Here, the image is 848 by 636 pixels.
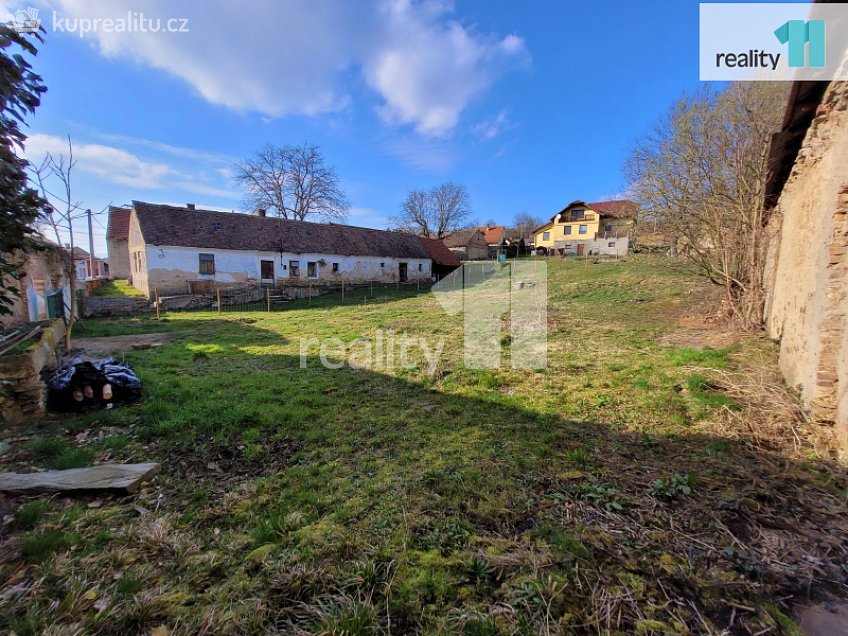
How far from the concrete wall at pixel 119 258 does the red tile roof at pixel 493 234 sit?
42.2 meters

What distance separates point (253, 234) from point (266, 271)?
101 inches

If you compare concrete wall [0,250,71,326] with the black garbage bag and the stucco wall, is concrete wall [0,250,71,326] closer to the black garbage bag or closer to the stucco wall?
the black garbage bag

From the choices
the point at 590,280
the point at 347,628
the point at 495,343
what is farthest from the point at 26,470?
the point at 590,280

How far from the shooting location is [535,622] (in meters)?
1.72

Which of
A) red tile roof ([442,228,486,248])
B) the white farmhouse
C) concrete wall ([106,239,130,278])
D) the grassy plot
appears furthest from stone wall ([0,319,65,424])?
red tile roof ([442,228,486,248])

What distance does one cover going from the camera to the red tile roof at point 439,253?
110ft

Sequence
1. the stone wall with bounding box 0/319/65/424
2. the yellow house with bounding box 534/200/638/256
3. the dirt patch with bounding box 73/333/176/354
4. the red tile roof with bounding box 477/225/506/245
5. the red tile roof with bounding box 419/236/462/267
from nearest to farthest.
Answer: the stone wall with bounding box 0/319/65/424 → the dirt patch with bounding box 73/333/176/354 → the red tile roof with bounding box 419/236/462/267 → the yellow house with bounding box 534/200/638/256 → the red tile roof with bounding box 477/225/506/245

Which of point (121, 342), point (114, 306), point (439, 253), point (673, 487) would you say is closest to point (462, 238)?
point (439, 253)

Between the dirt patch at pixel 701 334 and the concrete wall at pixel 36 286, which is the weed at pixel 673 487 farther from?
the concrete wall at pixel 36 286

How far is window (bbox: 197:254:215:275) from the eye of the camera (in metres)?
19.9

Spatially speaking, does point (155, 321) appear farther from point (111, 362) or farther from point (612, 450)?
point (612, 450)

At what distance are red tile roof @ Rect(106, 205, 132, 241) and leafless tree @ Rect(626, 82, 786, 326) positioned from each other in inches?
1349

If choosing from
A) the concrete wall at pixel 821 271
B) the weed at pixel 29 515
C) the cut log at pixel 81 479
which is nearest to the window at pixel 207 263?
the cut log at pixel 81 479

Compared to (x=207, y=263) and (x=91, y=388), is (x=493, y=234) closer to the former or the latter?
(x=207, y=263)
